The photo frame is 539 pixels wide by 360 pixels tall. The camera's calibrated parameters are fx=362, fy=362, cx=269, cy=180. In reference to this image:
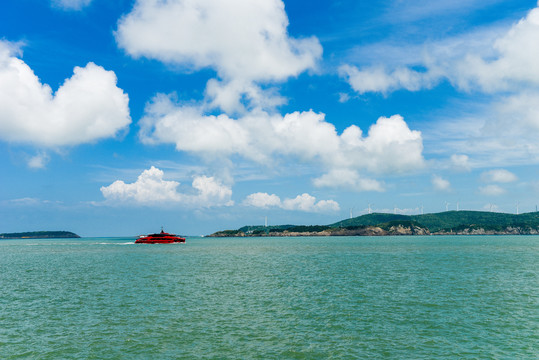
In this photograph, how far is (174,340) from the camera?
34781mm

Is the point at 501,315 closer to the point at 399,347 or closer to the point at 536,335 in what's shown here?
the point at 536,335

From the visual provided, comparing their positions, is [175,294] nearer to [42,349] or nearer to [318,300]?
[318,300]

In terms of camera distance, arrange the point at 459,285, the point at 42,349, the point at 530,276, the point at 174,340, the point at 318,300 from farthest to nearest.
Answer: the point at 530,276 < the point at 459,285 < the point at 318,300 < the point at 174,340 < the point at 42,349

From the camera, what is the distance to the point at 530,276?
78438mm

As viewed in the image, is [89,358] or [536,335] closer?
[89,358]

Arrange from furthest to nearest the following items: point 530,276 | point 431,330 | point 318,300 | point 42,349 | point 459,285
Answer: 1. point 530,276
2. point 459,285
3. point 318,300
4. point 431,330
5. point 42,349

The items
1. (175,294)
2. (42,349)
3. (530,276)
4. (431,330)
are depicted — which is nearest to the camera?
(42,349)

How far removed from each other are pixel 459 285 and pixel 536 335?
31419 millimetres

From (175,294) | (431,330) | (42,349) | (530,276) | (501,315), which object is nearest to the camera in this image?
(42,349)

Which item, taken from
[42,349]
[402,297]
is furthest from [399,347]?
[42,349]

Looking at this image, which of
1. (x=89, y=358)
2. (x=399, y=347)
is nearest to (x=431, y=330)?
(x=399, y=347)

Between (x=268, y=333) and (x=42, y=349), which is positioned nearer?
(x=42, y=349)

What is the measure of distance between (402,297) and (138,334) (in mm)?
37933

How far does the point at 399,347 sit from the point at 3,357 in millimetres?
34255
